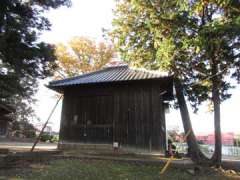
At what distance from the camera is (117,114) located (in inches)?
475

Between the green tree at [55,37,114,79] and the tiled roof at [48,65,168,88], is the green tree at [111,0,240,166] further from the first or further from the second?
the green tree at [55,37,114,79]

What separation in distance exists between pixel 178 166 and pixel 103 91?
5.47m

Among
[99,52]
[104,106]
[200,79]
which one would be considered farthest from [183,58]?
[99,52]

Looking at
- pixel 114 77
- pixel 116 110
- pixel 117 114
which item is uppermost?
pixel 114 77

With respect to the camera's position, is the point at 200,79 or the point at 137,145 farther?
the point at 200,79

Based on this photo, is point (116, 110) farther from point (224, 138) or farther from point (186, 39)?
point (224, 138)

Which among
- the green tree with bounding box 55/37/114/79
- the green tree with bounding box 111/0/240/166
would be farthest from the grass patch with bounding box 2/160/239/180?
the green tree with bounding box 55/37/114/79

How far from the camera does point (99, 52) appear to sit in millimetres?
32531

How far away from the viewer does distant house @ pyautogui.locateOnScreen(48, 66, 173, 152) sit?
11.5m

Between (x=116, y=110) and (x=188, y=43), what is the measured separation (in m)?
4.77

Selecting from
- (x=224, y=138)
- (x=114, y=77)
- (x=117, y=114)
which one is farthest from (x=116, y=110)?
(x=224, y=138)

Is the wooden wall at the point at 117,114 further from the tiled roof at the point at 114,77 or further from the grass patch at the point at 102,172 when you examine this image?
the grass patch at the point at 102,172

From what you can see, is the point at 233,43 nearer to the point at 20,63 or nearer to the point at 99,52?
the point at 20,63

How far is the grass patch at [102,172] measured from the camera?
733cm
